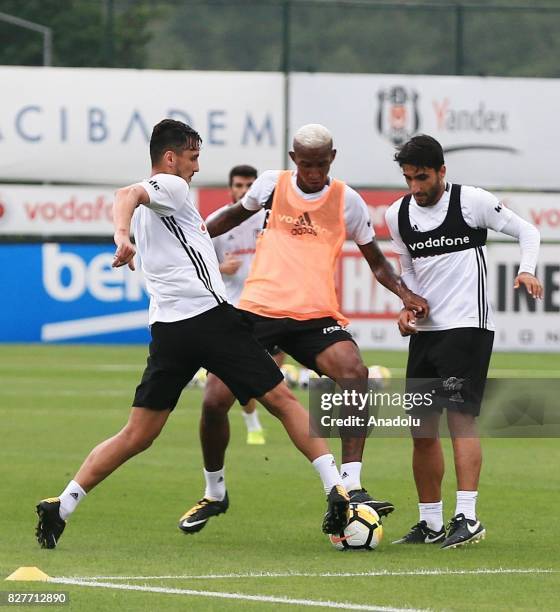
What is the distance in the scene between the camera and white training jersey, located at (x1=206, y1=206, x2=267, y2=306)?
16047 millimetres

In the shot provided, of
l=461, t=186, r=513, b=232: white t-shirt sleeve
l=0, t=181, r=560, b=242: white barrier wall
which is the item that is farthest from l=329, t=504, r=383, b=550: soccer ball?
l=0, t=181, r=560, b=242: white barrier wall

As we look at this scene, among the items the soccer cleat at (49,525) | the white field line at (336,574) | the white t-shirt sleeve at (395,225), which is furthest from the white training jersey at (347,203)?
the white field line at (336,574)

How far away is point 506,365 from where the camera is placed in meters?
26.7

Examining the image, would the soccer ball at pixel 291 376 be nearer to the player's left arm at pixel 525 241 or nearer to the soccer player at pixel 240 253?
the soccer player at pixel 240 253

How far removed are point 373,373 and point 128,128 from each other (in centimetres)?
1516

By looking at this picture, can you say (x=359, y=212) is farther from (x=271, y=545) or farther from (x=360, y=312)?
(x=360, y=312)

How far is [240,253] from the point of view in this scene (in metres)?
16.6

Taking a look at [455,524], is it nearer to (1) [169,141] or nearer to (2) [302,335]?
(2) [302,335]

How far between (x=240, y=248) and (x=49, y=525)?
7658mm

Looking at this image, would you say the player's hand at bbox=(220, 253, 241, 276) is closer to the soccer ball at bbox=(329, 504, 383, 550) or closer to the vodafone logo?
the soccer ball at bbox=(329, 504, 383, 550)

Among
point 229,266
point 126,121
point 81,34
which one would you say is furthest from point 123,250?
point 81,34

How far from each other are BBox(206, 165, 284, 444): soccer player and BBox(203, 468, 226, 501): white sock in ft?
14.0

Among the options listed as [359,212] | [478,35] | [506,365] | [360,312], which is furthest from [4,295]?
[359,212]

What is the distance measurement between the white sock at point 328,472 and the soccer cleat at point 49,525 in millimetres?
1417
